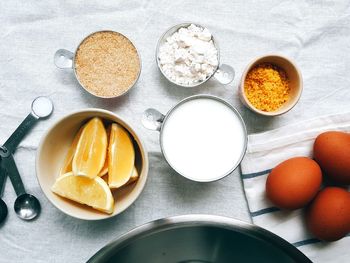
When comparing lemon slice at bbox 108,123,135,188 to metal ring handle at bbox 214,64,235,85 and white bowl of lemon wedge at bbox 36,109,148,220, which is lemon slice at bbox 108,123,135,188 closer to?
white bowl of lemon wedge at bbox 36,109,148,220

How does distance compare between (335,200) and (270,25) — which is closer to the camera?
(335,200)

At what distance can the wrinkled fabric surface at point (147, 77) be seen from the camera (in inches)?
35.9

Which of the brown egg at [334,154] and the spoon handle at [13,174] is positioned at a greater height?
the brown egg at [334,154]

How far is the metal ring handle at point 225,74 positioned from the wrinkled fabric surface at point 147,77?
1.0 inches

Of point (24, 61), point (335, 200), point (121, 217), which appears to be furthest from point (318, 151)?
point (24, 61)

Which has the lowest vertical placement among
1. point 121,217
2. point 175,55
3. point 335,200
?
point 121,217

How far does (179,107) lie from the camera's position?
0.87 meters

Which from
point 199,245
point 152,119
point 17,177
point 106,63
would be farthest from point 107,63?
point 199,245

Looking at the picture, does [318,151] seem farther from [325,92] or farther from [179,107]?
[179,107]

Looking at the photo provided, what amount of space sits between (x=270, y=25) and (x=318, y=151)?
24 centimetres

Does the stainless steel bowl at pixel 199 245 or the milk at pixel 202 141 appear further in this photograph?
the milk at pixel 202 141

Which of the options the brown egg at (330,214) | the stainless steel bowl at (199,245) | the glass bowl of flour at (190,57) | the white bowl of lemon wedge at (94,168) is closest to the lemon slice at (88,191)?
the white bowl of lemon wedge at (94,168)

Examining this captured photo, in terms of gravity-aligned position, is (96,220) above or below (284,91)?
below

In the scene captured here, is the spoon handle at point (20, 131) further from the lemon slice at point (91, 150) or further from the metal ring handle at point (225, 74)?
the metal ring handle at point (225, 74)
